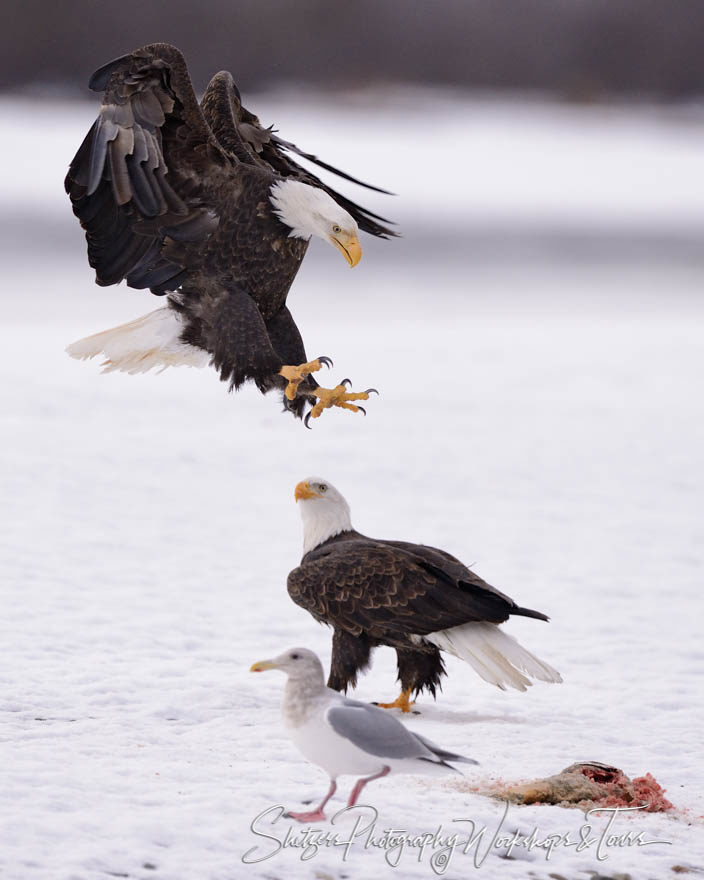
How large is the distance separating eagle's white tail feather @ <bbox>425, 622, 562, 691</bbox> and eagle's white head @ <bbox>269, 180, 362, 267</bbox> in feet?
4.59

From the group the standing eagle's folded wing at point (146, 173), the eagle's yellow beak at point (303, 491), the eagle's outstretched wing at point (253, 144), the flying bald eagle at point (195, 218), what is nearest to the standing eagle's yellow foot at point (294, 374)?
the flying bald eagle at point (195, 218)

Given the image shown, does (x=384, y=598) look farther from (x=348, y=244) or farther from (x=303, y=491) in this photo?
(x=348, y=244)

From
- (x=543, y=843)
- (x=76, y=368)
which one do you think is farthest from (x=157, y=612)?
(x=76, y=368)

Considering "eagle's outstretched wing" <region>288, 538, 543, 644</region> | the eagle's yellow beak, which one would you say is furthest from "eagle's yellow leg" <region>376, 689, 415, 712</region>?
the eagle's yellow beak

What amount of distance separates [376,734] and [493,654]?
114 cm

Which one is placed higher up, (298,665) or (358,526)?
(358,526)

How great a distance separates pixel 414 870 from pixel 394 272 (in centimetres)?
1599

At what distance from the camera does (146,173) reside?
328 centimetres

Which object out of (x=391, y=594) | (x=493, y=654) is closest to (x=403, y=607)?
(x=391, y=594)

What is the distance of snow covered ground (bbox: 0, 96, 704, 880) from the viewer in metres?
3.46

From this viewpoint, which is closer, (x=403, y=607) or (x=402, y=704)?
(x=403, y=607)

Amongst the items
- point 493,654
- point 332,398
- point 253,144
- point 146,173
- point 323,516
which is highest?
point 253,144

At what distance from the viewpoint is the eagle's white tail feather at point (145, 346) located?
143 inches

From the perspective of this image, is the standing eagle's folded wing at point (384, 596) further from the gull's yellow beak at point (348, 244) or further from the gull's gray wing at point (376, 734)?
the gull's yellow beak at point (348, 244)
